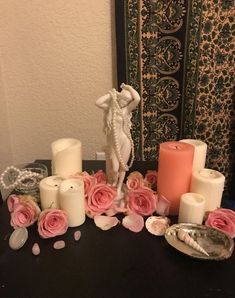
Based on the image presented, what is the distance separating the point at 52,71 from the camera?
1.47 m

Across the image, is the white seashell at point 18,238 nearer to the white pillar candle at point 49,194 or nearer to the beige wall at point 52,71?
the white pillar candle at point 49,194

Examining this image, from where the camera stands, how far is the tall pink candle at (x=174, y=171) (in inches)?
33.4

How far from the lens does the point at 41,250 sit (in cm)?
76

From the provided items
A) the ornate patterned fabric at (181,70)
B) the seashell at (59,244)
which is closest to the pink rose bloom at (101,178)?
the seashell at (59,244)

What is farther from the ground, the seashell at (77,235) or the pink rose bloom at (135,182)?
the pink rose bloom at (135,182)

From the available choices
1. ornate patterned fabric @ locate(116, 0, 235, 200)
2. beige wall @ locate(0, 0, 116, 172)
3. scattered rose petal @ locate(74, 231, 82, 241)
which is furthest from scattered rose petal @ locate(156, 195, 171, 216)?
beige wall @ locate(0, 0, 116, 172)

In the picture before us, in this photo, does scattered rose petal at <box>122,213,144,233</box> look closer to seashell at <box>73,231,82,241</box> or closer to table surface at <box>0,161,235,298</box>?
table surface at <box>0,161,235,298</box>

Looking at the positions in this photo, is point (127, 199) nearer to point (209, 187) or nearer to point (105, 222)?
point (105, 222)

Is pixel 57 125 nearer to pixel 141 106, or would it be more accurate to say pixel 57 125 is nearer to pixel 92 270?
pixel 141 106

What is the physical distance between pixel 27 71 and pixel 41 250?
969mm

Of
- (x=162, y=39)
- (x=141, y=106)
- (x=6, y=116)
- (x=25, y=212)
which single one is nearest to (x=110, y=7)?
(x=162, y=39)

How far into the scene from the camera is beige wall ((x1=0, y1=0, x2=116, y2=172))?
138cm

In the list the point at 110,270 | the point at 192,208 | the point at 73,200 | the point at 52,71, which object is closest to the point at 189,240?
the point at 192,208

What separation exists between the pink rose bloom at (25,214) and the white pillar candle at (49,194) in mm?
26
